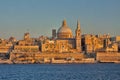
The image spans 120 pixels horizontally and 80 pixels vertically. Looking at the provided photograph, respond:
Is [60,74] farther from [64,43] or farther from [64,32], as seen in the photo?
[64,32]

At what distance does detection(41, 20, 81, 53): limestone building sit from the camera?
10719cm

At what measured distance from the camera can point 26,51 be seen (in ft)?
344

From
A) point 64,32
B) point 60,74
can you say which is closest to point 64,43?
point 64,32

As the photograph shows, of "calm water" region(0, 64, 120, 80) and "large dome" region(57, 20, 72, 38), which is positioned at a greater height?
"large dome" region(57, 20, 72, 38)

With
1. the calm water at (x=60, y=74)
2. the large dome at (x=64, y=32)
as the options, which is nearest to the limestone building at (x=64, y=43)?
the large dome at (x=64, y=32)

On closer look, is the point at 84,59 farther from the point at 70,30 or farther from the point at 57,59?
the point at 70,30

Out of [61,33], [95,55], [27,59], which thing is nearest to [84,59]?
[95,55]

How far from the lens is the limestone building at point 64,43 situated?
107m

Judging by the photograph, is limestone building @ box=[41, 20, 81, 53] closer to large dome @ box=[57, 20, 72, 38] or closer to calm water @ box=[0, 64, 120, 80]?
large dome @ box=[57, 20, 72, 38]

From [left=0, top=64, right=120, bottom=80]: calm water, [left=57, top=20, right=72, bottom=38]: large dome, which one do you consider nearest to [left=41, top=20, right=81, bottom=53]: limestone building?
[left=57, top=20, right=72, bottom=38]: large dome

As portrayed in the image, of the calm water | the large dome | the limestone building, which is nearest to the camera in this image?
the calm water

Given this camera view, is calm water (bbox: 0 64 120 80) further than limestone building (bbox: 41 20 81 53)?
No

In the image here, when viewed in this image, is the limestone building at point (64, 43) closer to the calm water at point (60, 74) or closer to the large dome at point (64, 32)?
the large dome at point (64, 32)

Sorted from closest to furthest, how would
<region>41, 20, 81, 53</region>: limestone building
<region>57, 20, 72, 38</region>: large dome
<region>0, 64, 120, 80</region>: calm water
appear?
1. <region>0, 64, 120, 80</region>: calm water
2. <region>41, 20, 81, 53</region>: limestone building
3. <region>57, 20, 72, 38</region>: large dome
